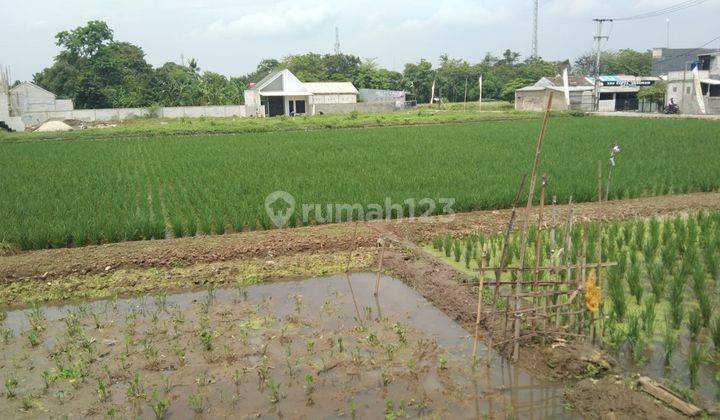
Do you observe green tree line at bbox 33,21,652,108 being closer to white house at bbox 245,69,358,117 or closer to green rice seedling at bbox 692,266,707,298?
white house at bbox 245,69,358,117

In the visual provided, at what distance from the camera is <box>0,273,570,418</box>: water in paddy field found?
13.3 ft

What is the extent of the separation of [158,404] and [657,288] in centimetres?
458

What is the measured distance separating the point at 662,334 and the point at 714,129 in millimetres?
19524

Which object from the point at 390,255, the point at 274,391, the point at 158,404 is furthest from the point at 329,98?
the point at 158,404

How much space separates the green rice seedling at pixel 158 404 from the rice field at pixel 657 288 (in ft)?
9.31

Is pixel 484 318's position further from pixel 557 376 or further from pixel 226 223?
pixel 226 223

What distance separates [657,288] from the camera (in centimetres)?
556

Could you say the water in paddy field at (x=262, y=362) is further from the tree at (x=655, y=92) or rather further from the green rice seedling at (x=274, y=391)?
the tree at (x=655, y=92)

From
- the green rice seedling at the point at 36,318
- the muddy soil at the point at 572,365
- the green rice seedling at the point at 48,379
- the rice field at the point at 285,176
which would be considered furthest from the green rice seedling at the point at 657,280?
the green rice seedling at the point at 36,318

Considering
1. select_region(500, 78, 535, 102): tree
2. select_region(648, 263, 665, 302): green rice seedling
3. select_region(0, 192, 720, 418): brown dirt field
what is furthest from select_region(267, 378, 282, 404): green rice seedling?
select_region(500, 78, 535, 102): tree

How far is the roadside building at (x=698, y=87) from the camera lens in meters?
33.6

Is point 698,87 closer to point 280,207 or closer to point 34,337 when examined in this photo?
point 280,207

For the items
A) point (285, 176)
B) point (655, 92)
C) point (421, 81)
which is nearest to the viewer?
point (285, 176)

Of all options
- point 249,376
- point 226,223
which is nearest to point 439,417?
point 249,376
